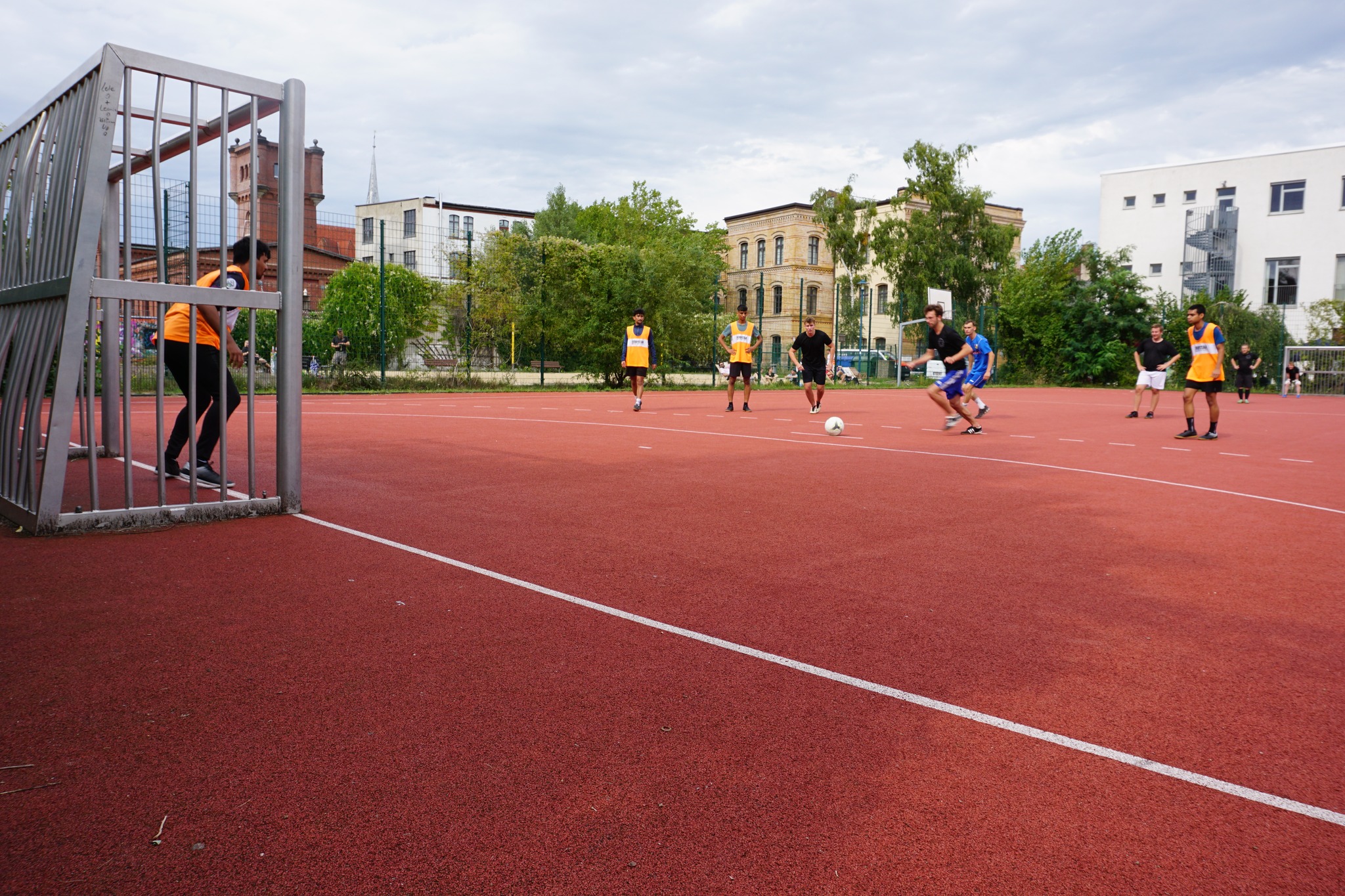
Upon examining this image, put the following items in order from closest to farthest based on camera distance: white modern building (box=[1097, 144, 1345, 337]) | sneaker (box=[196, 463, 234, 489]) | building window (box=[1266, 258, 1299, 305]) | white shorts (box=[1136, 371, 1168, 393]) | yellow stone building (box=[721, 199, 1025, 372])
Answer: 1. sneaker (box=[196, 463, 234, 489])
2. white shorts (box=[1136, 371, 1168, 393])
3. white modern building (box=[1097, 144, 1345, 337])
4. building window (box=[1266, 258, 1299, 305])
5. yellow stone building (box=[721, 199, 1025, 372])

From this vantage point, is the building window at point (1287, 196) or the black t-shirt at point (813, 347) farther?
the building window at point (1287, 196)

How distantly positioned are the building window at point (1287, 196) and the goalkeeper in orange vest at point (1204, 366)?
40765mm

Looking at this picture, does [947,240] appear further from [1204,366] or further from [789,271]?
[1204,366]

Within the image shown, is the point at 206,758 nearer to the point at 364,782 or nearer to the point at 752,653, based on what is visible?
the point at 364,782

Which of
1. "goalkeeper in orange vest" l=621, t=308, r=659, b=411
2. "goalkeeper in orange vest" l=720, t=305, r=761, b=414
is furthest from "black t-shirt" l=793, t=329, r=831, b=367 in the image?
"goalkeeper in orange vest" l=621, t=308, r=659, b=411

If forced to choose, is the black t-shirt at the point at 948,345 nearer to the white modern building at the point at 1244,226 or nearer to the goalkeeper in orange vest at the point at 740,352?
the goalkeeper in orange vest at the point at 740,352

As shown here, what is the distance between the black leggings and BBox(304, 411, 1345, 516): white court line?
279 inches

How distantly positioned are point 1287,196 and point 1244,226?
2.20 metres

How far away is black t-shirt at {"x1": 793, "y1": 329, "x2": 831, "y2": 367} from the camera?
17.8 m

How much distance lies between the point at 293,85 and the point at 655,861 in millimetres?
6130

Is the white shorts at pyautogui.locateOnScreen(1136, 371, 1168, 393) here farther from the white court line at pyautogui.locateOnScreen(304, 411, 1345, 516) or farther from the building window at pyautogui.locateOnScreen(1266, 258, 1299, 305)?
the building window at pyautogui.locateOnScreen(1266, 258, 1299, 305)

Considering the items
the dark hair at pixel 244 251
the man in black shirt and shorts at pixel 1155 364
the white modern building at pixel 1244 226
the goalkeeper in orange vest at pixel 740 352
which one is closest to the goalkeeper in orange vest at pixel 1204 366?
the man in black shirt and shorts at pixel 1155 364

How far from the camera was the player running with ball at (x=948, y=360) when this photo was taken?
14.2 m

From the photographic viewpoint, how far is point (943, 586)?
5.25m
